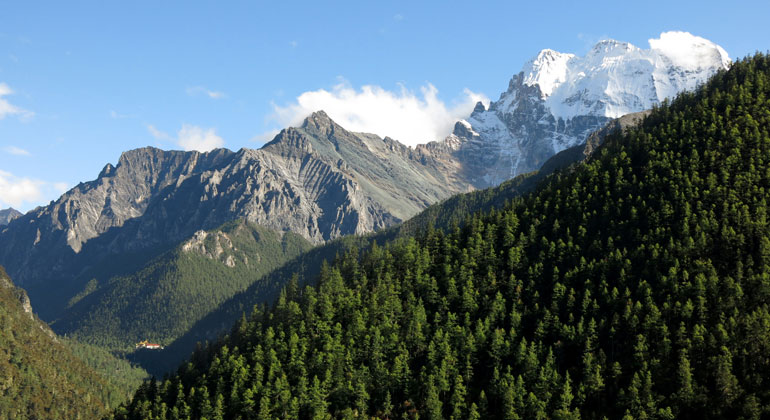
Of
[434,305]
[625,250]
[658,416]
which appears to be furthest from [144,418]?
[625,250]

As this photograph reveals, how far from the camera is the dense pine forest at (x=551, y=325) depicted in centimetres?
13562

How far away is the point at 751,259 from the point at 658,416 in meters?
51.7

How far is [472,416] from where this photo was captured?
13275 centimetres

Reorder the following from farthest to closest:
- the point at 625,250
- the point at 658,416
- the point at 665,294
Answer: the point at 625,250, the point at 665,294, the point at 658,416

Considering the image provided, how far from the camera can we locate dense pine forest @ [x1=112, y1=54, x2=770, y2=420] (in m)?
136

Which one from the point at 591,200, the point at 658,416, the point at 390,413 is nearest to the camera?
the point at 658,416

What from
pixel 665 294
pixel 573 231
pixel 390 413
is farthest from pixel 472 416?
pixel 573 231

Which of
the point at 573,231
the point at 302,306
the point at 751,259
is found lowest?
the point at 302,306

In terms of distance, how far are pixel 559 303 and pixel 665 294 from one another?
24.5 meters

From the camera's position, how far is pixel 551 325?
15625cm

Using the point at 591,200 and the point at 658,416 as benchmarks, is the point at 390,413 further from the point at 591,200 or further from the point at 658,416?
the point at 591,200

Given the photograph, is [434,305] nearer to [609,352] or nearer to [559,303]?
[559,303]

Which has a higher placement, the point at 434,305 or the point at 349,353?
the point at 434,305

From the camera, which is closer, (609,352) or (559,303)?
(609,352)
